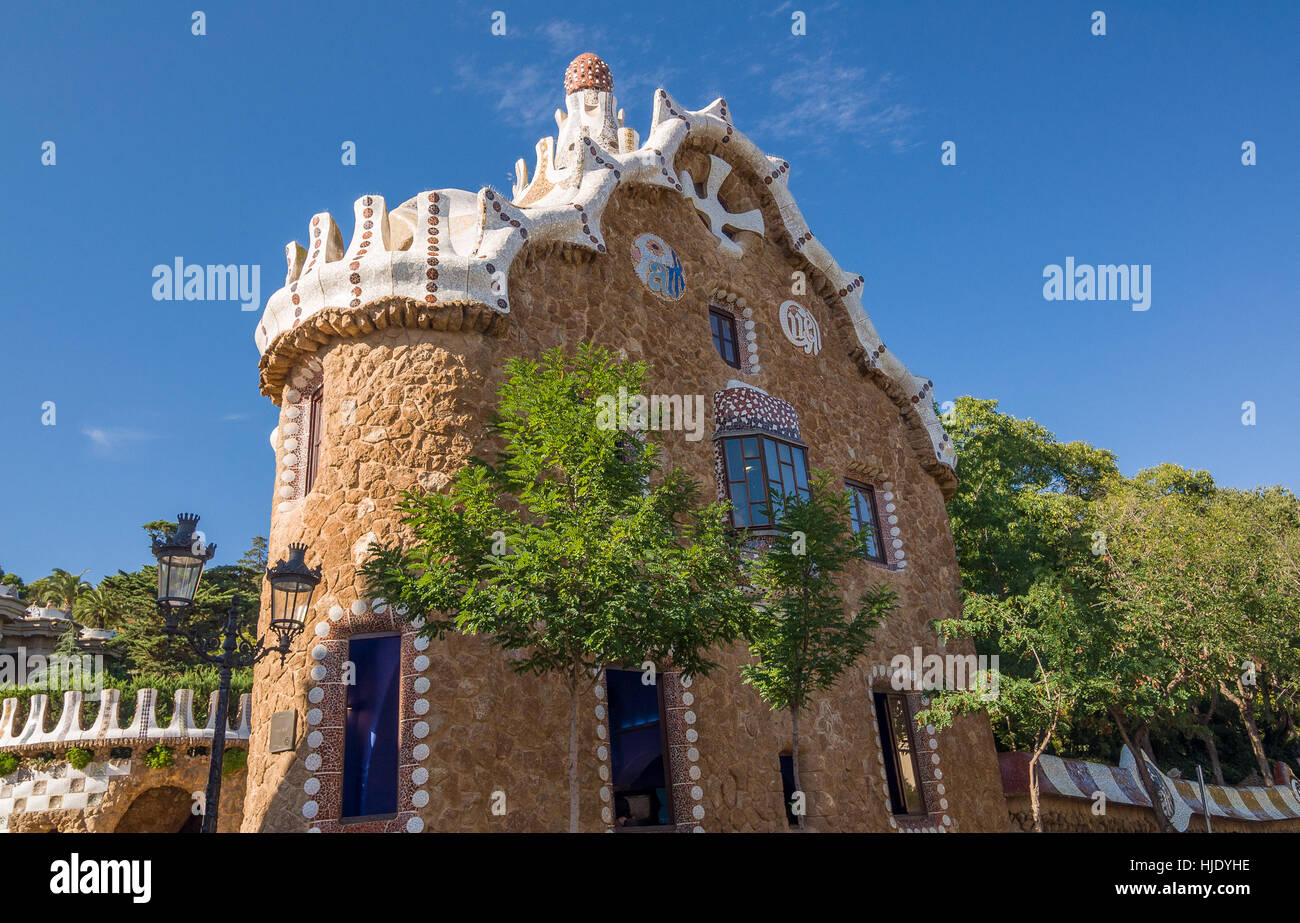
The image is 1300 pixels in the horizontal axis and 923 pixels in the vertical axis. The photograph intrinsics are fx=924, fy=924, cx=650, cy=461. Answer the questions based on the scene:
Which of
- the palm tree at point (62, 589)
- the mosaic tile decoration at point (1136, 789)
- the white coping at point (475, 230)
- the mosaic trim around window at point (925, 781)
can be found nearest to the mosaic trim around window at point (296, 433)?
the white coping at point (475, 230)

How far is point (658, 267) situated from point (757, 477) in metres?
3.60

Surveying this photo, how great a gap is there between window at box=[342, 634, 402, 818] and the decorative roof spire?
11966 millimetres

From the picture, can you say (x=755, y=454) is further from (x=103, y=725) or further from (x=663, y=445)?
(x=103, y=725)

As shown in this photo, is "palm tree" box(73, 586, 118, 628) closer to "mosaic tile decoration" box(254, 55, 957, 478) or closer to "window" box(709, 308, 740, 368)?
"mosaic tile decoration" box(254, 55, 957, 478)

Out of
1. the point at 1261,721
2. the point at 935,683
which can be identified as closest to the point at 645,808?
the point at 935,683

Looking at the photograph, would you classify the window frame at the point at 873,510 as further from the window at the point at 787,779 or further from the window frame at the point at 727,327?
the window at the point at 787,779

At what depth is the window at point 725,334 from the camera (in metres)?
15.1

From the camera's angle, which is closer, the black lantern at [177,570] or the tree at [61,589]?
the black lantern at [177,570]

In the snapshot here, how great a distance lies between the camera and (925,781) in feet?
47.1

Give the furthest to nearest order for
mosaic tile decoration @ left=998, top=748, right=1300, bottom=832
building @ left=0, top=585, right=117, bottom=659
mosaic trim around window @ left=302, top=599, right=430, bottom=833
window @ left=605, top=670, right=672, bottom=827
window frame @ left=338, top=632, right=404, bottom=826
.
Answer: building @ left=0, top=585, right=117, bottom=659 → mosaic tile decoration @ left=998, top=748, right=1300, bottom=832 → window @ left=605, top=670, right=672, bottom=827 → window frame @ left=338, top=632, right=404, bottom=826 → mosaic trim around window @ left=302, top=599, right=430, bottom=833

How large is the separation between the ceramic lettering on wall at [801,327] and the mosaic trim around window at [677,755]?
7112 millimetres

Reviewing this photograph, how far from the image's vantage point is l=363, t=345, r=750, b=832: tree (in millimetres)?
8195

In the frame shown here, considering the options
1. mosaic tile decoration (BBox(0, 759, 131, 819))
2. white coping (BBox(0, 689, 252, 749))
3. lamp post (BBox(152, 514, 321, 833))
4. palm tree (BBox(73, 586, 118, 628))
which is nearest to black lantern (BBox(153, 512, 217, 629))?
lamp post (BBox(152, 514, 321, 833))
